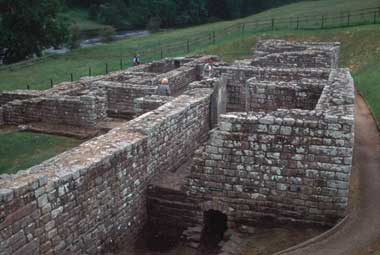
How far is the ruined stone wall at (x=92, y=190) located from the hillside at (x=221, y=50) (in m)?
10.8

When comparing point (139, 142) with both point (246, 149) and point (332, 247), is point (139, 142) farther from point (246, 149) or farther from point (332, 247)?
point (332, 247)

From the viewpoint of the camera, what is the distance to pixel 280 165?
9.88 meters

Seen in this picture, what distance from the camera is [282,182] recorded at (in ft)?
32.7

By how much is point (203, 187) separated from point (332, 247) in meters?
2.96

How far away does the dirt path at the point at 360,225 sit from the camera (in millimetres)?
8792

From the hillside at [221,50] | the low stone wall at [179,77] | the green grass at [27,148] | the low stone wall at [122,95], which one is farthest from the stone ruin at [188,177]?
the hillside at [221,50]

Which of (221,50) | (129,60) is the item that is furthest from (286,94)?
(129,60)

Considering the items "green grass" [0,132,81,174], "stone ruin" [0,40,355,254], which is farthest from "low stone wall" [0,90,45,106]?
"stone ruin" [0,40,355,254]

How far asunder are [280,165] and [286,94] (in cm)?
411

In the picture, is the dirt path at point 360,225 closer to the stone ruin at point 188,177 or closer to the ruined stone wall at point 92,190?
the stone ruin at point 188,177

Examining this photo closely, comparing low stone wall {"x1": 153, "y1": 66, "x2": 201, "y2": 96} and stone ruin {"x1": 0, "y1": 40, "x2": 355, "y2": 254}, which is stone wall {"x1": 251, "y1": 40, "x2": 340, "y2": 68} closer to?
low stone wall {"x1": 153, "y1": 66, "x2": 201, "y2": 96}

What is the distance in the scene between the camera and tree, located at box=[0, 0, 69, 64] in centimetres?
4534

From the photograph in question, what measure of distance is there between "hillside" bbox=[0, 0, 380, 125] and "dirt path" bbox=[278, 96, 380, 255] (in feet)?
22.2

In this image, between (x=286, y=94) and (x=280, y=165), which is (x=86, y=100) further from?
(x=280, y=165)
